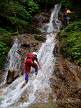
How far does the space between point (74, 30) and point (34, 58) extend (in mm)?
7187

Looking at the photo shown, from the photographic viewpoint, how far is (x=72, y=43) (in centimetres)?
1848

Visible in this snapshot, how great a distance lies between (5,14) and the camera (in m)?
23.7

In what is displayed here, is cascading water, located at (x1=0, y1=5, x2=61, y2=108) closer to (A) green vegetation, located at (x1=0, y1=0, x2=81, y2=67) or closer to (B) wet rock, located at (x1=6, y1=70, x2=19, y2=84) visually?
(B) wet rock, located at (x1=6, y1=70, x2=19, y2=84)

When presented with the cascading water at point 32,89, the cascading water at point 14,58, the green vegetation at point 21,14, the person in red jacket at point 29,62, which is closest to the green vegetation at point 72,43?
the green vegetation at point 21,14

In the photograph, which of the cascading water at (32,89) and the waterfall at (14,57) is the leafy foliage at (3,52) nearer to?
the waterfall at (14,57)

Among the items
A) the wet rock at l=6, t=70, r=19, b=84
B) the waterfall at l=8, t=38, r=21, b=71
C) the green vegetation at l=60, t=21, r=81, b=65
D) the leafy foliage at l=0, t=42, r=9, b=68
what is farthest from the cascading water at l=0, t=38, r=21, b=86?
the green vegetation at l=60, t=21, r=81, b=65

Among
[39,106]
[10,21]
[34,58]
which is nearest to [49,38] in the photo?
[10,21]

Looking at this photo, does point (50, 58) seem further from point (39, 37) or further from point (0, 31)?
point (0, 31)

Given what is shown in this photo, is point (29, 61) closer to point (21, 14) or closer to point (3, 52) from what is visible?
point (3, 52)

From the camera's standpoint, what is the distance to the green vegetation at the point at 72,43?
1712 centimetres

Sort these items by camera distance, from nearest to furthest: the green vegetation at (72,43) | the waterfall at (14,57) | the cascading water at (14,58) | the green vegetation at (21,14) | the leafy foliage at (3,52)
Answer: the green vegetation at (72,43) → the cascading water at (14,58) → the waterfall at (14,57) → the leafy foliage at (3,52) → the green vegetation at (21,14)

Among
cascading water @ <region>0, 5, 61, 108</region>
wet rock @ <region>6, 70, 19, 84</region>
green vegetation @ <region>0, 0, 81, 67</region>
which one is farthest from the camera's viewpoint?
green vegetation @ <region>0, 0, 81, 67</region>

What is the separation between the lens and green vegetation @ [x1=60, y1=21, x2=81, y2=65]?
17.1 m

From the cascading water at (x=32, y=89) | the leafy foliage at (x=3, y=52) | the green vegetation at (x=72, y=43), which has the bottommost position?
the cascading water at (x=32, y=89)
